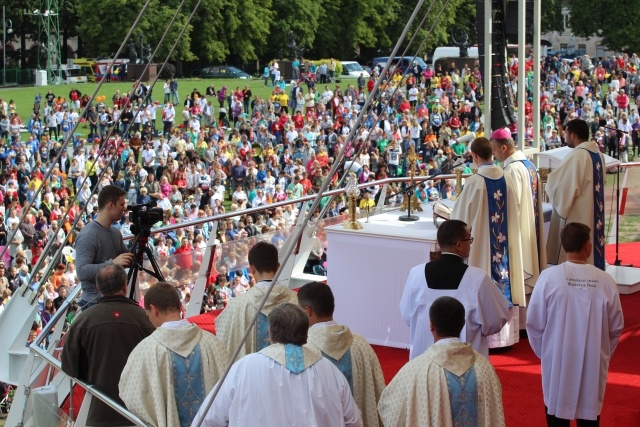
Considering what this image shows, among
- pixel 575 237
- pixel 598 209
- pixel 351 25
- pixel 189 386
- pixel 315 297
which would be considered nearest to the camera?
pixel 315 297

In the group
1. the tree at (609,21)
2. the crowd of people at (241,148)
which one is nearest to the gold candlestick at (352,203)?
the crowd of people at (241,148)

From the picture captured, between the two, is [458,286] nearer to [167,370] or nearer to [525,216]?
[167,370]

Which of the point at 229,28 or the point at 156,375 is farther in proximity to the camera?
the point at 229,28

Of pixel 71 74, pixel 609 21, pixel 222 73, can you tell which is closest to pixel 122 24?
pixel 71 74

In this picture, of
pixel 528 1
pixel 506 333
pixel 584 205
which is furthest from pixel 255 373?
pixel 528 1

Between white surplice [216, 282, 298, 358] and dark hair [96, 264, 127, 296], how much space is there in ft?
2.75

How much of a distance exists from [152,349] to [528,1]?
18.7 feet

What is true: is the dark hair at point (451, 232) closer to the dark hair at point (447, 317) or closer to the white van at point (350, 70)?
the dark hair at point (447, 317)

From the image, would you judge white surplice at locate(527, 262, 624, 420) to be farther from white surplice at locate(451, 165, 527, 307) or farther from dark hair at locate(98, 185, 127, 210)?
dark hair at locate(98, 185, 127, 210)

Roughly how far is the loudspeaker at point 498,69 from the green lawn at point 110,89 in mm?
32373

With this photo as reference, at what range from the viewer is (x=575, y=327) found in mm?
6176

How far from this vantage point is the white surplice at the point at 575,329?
241 inches

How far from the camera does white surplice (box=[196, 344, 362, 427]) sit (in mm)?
4641

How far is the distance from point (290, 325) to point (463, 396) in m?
0.91
